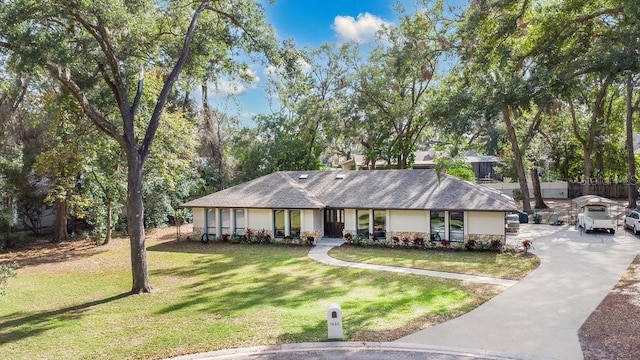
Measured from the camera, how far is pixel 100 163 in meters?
23.9

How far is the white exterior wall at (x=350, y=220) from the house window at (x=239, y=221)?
6.45 m

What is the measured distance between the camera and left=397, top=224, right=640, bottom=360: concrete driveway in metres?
9.66

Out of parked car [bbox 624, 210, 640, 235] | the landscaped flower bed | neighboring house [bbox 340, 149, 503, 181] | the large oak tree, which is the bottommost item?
the landscaped flower bed

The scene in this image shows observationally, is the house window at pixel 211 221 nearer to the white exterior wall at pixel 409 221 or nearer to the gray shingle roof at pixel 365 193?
the gray shingle roof at pixel 365 193

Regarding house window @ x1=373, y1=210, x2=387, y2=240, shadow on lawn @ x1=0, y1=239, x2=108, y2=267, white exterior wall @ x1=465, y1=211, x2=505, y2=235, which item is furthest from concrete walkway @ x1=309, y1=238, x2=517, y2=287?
shadow on lawn @ x1=0, y1=239, x2=108, y2=267

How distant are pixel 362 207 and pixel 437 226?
4200 mm

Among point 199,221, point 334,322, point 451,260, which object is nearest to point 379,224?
point 451,260

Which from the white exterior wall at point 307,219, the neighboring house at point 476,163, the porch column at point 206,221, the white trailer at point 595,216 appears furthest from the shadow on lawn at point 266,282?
the neighboring house at point 476,163

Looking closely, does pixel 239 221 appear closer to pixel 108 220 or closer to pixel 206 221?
pixel 206 221

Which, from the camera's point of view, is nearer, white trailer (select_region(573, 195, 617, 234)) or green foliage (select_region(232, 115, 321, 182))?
white trailer (select_region(573, 195, 617, 234))

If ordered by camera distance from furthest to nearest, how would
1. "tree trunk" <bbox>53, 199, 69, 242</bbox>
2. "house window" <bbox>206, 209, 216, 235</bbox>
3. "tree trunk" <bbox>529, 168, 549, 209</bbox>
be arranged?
"tree trunk" <bbox>529, 168, 549, 209</bbox>
"tree trunk" <bbox>53, 199, 69, 242</bbox>
"house window" <bbox>206, 209, 216, 235</bbox>

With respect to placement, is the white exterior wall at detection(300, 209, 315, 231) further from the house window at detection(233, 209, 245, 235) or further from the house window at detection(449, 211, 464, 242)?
the house window at detection(449, 211, 464, 242)

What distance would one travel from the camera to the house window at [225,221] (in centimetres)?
2616

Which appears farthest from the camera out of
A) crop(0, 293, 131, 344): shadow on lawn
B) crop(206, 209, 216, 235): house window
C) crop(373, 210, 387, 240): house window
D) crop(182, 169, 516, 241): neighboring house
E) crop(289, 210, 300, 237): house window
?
crop(206, 209, 216, 235): house window
